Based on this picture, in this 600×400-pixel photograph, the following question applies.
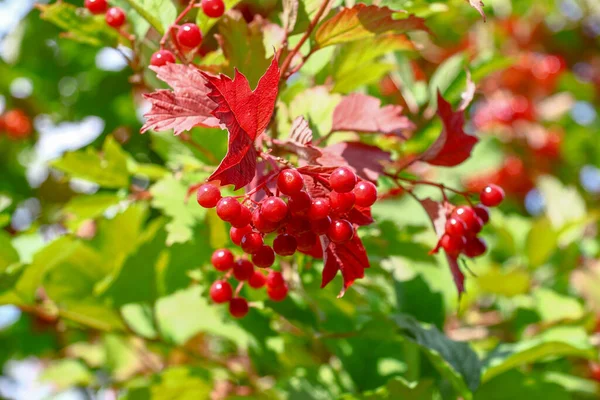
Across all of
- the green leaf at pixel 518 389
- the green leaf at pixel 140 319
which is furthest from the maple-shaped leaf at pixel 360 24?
the green leaf at pixel 140 319

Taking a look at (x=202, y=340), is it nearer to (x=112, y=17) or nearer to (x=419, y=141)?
(x=419, y=141)

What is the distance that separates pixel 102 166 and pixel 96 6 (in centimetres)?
34

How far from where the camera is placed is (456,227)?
0.91m

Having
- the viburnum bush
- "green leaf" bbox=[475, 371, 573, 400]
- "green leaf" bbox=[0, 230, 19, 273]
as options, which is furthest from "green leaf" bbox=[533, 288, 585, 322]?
"green leaf" bbox=[0, 230, 19, 273]

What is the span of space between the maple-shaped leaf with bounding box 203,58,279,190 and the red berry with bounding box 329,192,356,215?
0.34ft

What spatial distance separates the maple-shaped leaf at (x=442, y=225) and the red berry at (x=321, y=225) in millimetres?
233

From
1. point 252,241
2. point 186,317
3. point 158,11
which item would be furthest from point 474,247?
point 186,317

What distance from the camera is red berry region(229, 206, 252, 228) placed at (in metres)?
0.75

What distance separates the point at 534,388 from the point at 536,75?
1.92m

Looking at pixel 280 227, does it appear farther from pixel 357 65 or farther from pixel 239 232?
pixel 357 65

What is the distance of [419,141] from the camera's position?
141 centimetres

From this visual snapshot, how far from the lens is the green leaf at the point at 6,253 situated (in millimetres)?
1290

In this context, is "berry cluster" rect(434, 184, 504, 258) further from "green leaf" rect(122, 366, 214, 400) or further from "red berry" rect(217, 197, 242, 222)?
"green leaf" rect(122, 366, 214, 400)

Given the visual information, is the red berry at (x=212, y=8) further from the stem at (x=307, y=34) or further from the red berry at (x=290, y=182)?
the red berry at (x=290, y=182)
